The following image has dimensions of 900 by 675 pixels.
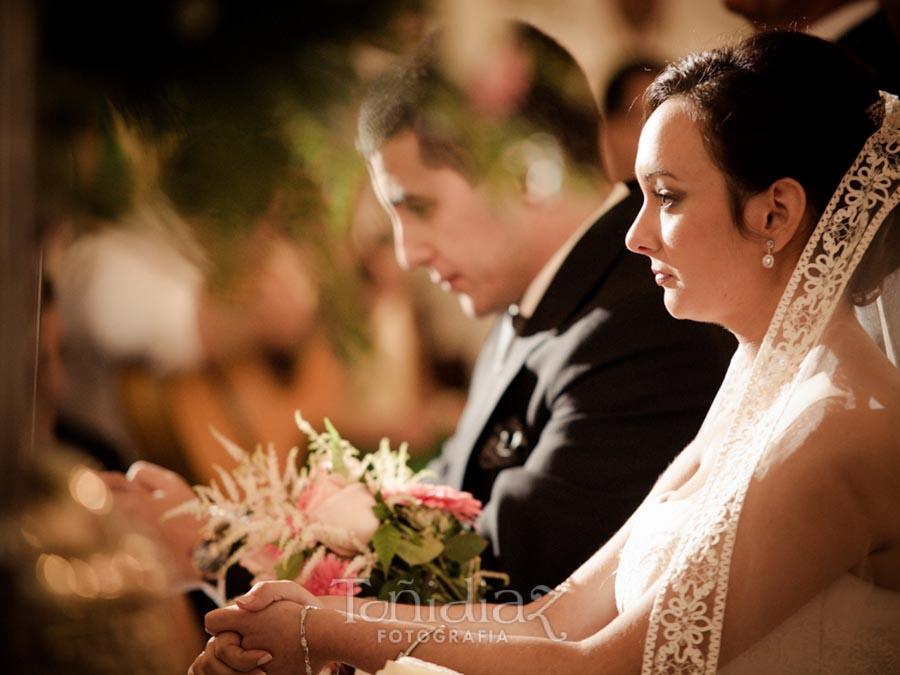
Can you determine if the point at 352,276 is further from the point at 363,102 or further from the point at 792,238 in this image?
the point at 792,238

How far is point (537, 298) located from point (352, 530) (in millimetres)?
768

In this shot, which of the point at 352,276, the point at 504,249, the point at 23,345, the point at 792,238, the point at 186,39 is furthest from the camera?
the point at 504,249

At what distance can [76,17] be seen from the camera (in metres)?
1.19

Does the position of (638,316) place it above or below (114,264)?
below

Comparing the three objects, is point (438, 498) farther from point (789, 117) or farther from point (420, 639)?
point (789, 117)

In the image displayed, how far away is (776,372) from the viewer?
4.86 ft

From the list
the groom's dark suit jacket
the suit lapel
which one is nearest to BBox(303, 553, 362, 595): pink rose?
the groom's dark suit jacket

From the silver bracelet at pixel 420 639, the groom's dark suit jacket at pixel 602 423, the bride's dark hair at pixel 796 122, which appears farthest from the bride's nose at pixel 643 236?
the silver bracelet at pixel 420 639

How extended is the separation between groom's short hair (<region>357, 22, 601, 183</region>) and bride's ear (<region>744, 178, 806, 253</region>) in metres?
0.77

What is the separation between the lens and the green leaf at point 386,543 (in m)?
1.77

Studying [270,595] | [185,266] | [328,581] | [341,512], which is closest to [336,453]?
[341,512]

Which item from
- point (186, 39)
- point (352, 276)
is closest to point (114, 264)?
point (352, 276)

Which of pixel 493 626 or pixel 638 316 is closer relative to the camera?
pixel 493 626

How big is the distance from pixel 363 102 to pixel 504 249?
1.78 feet
